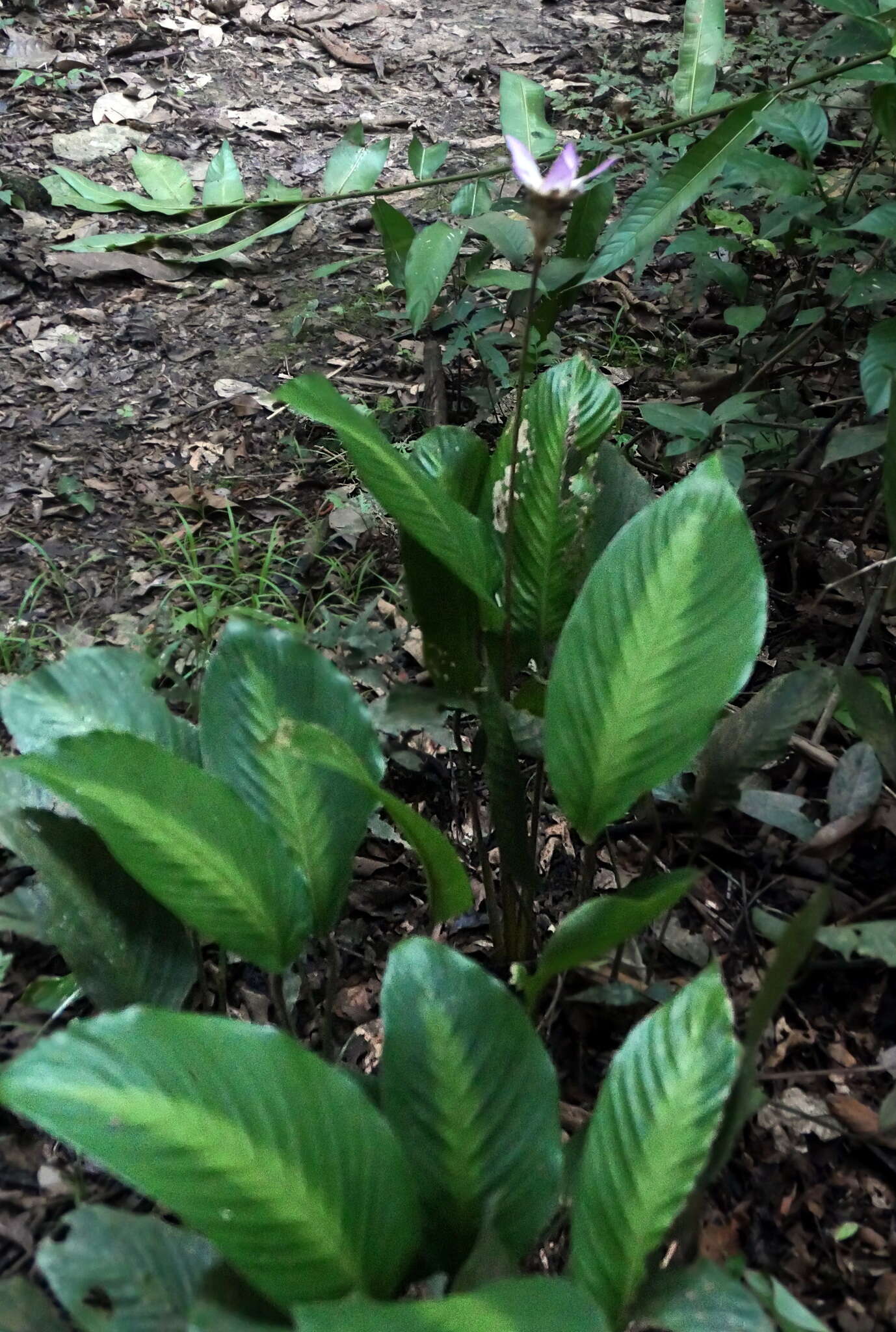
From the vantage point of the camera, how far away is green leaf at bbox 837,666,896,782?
102cm

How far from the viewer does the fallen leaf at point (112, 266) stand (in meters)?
2.38

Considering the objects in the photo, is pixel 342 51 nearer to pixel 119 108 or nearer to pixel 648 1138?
pixel 119 108

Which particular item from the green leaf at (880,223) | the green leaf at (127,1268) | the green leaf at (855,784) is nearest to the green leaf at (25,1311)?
the green leaf at (127,1268)

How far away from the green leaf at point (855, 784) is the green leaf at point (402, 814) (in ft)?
1.43

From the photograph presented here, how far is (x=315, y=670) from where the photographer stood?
38.6 inches

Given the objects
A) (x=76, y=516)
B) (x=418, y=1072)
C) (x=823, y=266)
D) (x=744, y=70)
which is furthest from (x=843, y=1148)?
(x=744, y=70)

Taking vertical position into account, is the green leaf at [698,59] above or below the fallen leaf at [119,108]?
above

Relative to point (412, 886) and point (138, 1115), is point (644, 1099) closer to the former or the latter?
point (138, 1115)

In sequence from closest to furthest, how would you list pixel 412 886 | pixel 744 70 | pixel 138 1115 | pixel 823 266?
pixel 138 1115
pixel 412 886
pixel 823 266
pixel 744 70

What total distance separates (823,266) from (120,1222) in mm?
2143

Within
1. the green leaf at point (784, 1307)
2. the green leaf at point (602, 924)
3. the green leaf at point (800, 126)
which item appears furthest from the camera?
the green leaf at point (800, 126)

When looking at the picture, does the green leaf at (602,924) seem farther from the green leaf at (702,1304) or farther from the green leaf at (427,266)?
the green leaf at (427,266)

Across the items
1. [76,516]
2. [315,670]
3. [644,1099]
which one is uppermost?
[315,670]

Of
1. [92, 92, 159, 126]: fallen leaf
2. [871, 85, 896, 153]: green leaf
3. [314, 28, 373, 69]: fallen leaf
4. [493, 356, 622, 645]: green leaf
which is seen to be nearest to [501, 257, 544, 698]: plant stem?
[493, 356, 622, 645]: green leaf
